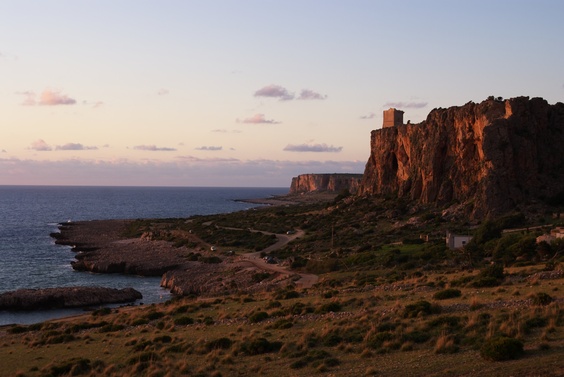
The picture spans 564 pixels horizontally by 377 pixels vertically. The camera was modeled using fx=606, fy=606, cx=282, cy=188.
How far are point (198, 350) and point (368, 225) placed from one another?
6284 centimetres

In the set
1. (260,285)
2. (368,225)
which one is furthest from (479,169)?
(260,285)

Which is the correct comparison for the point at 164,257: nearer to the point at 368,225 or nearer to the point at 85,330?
the point at 368,225

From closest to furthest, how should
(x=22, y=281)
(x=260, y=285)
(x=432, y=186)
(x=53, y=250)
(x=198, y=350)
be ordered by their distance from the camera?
(x=198, y=350)
(x=260, y=285)
(x=22, y=281)
(x=432, y=186)
(x=53, y=250)

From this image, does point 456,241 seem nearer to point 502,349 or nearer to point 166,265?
point 166,265

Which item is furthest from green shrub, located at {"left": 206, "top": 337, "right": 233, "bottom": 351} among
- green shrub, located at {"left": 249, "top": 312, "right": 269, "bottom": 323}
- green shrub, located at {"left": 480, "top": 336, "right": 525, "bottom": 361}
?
green shrub, located at {"left": 480, "top": 336, "right": 525, "bottom": 361}

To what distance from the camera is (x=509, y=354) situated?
648 inches

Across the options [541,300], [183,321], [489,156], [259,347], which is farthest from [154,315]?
[489,156]

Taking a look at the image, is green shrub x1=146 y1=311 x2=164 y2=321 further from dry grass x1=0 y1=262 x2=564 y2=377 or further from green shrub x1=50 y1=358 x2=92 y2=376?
green shrub x1=50 y1=358 x2=92 y2=376

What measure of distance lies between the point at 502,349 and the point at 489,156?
5971cm

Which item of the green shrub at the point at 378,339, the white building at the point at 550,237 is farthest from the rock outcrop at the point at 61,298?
the green shrub at the point at 378,339

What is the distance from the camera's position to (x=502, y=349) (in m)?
16.4

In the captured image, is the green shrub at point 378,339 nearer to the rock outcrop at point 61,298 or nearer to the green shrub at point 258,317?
the green shrub at point 258,317

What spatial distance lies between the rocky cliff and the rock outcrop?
41.3 m

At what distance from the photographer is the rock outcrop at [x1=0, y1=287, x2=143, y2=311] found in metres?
51.2
